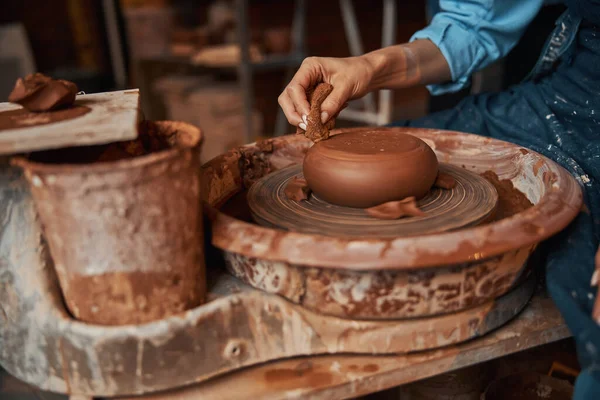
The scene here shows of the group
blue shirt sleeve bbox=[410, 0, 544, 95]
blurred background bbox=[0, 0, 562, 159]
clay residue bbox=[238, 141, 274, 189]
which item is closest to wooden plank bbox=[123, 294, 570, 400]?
clay residue bbox=[238, 141, 274, 189]

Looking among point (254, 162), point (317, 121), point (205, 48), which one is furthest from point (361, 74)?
point (205, 48)

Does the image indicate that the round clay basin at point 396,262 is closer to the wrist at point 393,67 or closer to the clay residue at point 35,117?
the clay residue at point 35,117

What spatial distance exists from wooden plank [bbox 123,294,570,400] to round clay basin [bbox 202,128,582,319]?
0.10 m

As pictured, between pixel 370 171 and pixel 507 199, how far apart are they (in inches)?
17.6

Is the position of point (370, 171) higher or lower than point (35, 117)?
lower

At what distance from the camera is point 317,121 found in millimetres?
1285

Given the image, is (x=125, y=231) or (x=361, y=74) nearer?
(x=125, y=231)

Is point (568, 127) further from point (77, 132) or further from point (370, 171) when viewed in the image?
point (77, 132)

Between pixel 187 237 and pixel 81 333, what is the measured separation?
0.25 m

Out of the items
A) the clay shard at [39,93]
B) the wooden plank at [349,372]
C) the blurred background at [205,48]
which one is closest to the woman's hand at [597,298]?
the wooden plank at [349,372]

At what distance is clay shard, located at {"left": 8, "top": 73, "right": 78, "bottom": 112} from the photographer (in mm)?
976

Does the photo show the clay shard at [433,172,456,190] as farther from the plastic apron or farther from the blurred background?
the blurred background

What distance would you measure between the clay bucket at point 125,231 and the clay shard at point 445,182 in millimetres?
635

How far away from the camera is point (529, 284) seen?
112 cm
